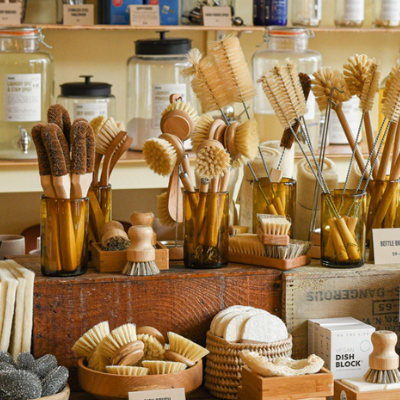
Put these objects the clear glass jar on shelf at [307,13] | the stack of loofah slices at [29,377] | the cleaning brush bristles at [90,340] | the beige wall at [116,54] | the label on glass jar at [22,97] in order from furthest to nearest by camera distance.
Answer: the beige wall at [116,54]
the clear glass jar on shelf at [307,13]
the label on glass jar at [22,97]
the cleaning brush bristles at [90,340]
the stack of loofah slices at [29,377]

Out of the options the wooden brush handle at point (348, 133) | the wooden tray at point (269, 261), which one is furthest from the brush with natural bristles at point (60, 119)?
the wooden brush handle at point (348, 133)

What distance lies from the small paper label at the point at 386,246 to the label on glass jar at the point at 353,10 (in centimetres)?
134

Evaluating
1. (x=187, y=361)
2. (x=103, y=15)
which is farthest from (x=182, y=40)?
(x=187, y=361)

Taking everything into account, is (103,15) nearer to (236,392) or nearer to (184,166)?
(184,166)

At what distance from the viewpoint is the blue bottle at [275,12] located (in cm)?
210

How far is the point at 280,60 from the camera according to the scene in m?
2.15

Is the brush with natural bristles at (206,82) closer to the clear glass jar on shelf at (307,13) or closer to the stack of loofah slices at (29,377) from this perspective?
the stack of loofah slices at (29,377)

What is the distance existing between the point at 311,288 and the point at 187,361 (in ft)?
0.71

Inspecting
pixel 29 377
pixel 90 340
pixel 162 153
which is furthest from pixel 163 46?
pixel 29 377

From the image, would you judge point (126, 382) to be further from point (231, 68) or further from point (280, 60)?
point (280, 60)

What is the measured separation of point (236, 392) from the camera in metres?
0.89

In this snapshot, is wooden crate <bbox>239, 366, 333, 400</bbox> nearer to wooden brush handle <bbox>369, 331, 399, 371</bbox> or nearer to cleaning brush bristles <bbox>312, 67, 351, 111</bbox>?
wooden brush handle <bbox>369, 331, 399, 371</bbox>

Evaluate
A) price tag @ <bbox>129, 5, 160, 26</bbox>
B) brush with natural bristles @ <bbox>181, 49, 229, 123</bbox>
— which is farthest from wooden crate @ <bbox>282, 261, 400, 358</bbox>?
price tag @ <bbox>129, 5, 160, 26</bbox>

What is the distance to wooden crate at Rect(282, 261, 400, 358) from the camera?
966mm
